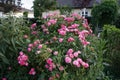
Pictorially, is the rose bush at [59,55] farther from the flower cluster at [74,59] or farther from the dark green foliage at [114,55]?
the dark green foliage at [114,55]

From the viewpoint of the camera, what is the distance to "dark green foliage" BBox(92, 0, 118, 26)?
72.5 ft

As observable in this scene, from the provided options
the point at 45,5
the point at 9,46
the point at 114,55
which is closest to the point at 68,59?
the point at 9,46

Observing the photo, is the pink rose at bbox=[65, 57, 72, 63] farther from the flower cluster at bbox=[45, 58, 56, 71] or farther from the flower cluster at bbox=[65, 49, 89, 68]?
the flower cluster at bbox=[45, 58, 56, 71]

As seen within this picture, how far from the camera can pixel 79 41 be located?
364 cm

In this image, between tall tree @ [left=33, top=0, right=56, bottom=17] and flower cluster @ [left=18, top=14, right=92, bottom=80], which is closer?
flower cluster @ [left=18, top=14, right=92, bottom=80]

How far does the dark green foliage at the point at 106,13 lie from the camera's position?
22109 mm

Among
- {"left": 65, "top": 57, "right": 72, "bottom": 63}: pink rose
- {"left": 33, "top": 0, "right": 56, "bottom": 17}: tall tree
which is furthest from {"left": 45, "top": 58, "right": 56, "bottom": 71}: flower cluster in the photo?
{"left": 33, "top": 0, "right": 56, "bottom": 17}: tall tree

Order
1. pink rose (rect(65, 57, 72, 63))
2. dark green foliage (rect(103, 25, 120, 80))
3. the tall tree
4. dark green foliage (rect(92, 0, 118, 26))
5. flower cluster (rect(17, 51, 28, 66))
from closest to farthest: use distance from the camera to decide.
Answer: flower cluster (rect(17, 51, 28, 66)) → pink rose (rect(65, 57, 72, 63)) → dark green foliage (rect(103, 25, 120, 80)) → dark green foliage (rect(92, 0, 118, 26)) → the tall tree

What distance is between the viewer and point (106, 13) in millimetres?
22547

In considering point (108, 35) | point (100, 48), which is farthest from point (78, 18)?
point (108, 35)

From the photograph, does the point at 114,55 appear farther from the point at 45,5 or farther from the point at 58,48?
the point at 45,5

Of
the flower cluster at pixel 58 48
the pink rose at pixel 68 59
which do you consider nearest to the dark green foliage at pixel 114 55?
the flower cluster at pixel 58 48

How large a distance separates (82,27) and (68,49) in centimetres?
93

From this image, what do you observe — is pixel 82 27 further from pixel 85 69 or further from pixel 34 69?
pixel 34 69
